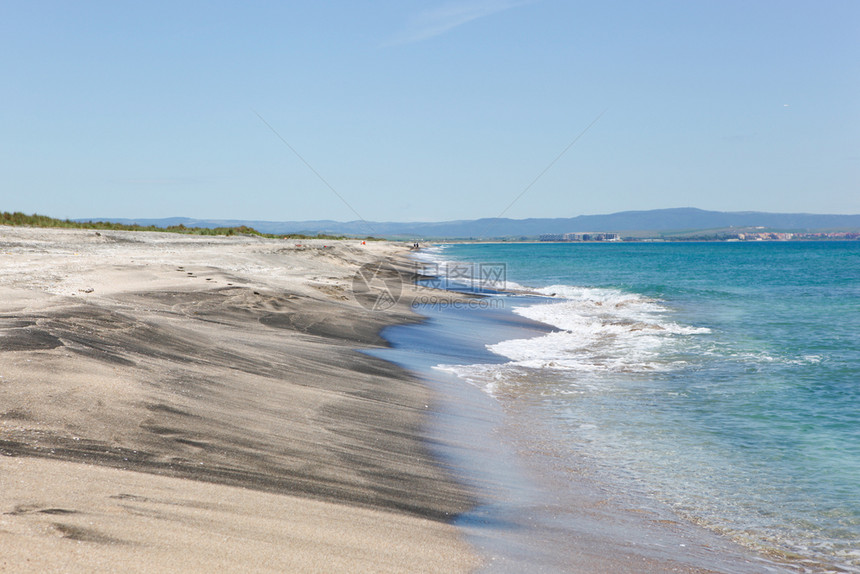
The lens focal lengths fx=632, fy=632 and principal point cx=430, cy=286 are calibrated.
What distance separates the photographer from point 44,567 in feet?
9.63

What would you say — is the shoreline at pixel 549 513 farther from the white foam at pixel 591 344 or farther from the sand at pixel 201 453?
the white foam at pixel 591 344

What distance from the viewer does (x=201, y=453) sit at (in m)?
5.11

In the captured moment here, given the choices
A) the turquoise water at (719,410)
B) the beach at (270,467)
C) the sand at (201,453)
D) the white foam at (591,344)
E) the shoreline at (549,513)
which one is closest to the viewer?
the sand at (201,453)

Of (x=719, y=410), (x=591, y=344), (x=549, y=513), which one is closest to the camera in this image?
(x=549, y=513)

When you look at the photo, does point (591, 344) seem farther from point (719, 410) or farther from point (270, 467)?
point (270, 467)

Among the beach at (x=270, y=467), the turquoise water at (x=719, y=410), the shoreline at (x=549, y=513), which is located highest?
the beach at (x=270, y=467)

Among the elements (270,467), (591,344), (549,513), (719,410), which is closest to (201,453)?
(270,467)

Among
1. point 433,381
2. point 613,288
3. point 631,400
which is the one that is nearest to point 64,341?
point 433,381

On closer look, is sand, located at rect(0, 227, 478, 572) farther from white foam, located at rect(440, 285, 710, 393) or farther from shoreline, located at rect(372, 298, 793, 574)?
white foam, located at rect(440, 285, 710, 393)

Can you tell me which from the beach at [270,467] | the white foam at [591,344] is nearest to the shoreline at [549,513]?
the beach at [270,467]

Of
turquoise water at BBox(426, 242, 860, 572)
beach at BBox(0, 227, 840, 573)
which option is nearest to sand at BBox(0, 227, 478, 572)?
beach at BBox(0, 227, 840, 573)

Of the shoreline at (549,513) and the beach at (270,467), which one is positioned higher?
the beach at (270,467)

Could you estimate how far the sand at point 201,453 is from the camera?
11.5ft

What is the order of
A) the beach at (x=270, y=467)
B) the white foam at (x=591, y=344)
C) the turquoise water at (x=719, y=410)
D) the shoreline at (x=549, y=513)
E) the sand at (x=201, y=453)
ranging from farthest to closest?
the white foam at (x=591, y=344), the turquoise water at (x=719, y=410), the shoreline at (x=549, y=513), the beach at (x=270, y=467), the sand at (x=201, y=453)
